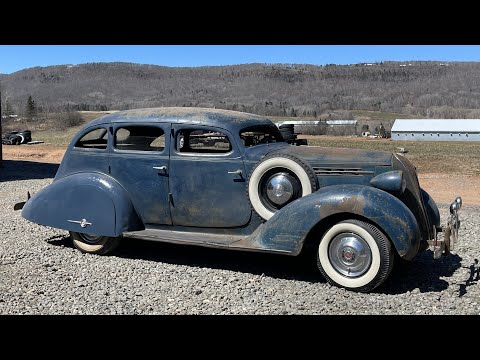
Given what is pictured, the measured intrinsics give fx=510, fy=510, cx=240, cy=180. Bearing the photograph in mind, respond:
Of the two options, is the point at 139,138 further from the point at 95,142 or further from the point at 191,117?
the point at 191,117

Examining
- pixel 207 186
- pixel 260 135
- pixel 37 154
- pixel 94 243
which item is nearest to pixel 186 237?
pixel 207 186

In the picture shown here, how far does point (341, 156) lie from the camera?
5.28 meters

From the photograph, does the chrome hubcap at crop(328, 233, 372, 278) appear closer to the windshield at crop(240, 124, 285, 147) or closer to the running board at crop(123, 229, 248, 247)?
the running board at crop(123, 229, 248, 247)

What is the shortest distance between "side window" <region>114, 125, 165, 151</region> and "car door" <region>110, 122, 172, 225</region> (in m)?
0.06

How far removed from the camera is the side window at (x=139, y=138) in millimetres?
6141

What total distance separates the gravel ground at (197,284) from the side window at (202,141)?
1269 mm

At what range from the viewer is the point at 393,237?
15.2 feet

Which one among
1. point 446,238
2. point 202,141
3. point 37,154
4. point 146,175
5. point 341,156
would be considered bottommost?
point 446,238

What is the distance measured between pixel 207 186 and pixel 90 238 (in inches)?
67.4

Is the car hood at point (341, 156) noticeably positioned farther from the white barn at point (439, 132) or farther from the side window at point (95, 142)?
the white barn at point (439, 132)
